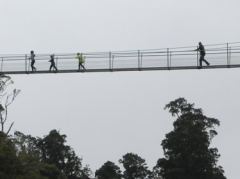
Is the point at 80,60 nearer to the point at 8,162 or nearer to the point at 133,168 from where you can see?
the point at 8,162

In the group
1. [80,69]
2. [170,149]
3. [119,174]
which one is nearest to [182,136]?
[170,149]

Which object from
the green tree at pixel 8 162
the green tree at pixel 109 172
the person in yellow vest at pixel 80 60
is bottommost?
the green tree at pixel 8 162

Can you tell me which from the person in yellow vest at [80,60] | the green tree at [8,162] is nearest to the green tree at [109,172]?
the person in yellow vest at [80,60]

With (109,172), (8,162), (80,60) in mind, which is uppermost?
(109,172)

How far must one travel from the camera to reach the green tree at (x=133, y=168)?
92562 millimetres

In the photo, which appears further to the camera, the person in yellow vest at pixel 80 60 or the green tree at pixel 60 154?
the green tree at pixel 60 154

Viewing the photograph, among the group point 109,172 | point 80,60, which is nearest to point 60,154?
point 109,172

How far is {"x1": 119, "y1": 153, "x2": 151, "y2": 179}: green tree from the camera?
9256cm

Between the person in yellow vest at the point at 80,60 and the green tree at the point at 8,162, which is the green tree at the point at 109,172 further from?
the green tree at the point at 8,162

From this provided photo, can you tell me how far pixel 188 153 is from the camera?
3221 inches

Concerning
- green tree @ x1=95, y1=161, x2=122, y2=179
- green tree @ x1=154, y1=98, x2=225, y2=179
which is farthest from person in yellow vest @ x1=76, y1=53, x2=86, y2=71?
green tree @ x1=95, y1=161, x2=122, y2=179

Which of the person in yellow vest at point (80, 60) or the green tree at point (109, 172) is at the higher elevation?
the green tree at point (109, 172)

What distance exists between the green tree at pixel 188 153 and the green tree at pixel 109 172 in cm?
757

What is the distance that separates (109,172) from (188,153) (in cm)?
1237
